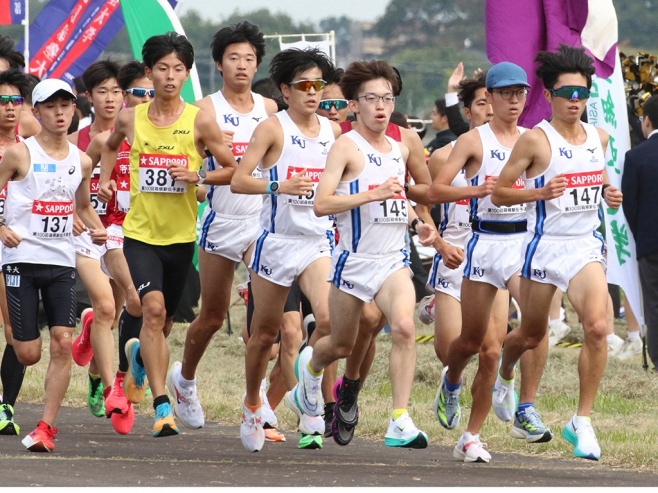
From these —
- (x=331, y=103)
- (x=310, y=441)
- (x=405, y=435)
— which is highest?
(x=331, y=103)

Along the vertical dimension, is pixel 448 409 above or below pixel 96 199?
below

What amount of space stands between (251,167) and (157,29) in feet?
21.6

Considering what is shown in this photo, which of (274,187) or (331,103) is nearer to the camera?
(274,187)

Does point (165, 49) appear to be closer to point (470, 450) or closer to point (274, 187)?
point (274, 187)

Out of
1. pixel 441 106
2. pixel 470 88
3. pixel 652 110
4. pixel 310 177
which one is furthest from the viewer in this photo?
pixel 441 106

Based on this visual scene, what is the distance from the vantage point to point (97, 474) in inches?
335

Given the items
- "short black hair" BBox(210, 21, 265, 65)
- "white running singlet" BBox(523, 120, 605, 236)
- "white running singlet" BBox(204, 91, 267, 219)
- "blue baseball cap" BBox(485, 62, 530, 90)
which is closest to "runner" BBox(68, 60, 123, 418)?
"white running singlet" BBox(204, 91, 267, 219)

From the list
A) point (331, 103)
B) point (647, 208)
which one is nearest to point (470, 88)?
point (331, 103)

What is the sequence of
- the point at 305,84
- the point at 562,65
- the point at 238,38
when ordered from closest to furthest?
the point at 562,65 < the point at 305,84 < the point at 238,38

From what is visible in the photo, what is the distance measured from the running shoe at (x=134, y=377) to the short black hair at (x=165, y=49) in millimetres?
2065

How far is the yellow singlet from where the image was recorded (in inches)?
407

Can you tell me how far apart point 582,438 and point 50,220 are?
3.59 metres

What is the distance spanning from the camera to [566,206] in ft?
30.9

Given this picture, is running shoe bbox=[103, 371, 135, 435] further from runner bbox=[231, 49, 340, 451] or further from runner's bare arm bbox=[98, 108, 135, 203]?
runner's bare arm bbox=[98, 108, 135, 203]
